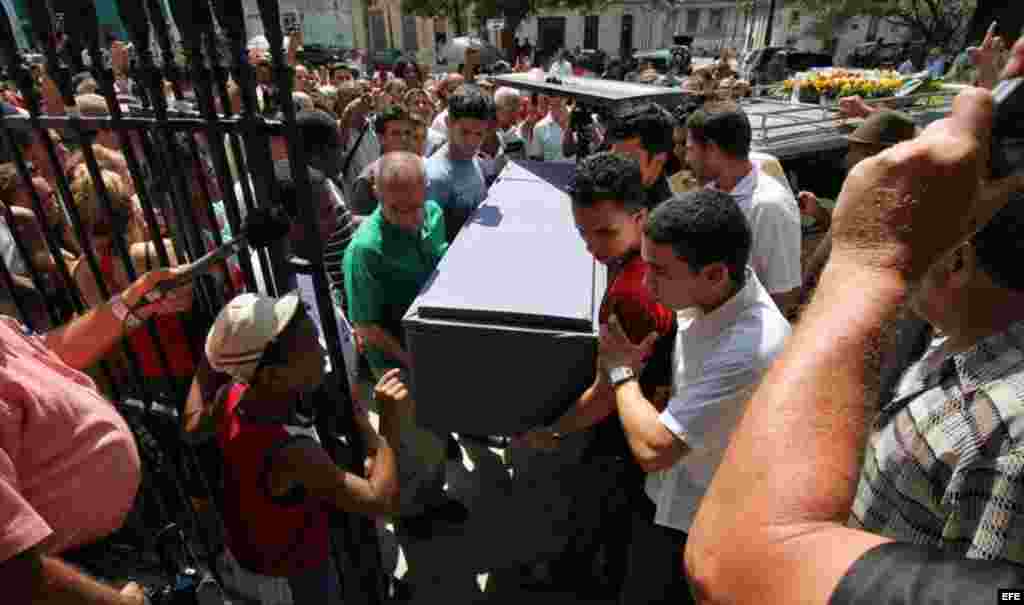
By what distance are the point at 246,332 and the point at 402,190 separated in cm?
128

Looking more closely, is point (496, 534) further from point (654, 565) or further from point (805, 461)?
point (805, 461)

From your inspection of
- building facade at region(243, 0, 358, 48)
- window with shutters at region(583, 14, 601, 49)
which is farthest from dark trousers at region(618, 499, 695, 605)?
window with shutters at region(583, 14, 601, 49)

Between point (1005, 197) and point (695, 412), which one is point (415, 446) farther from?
point (1005, 197)

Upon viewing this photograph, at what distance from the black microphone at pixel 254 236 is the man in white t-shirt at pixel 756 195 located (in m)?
2.06

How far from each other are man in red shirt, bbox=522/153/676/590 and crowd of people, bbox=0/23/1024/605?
0.4 inches

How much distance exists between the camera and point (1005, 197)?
803mm

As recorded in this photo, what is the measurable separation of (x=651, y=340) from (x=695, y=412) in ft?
0.83

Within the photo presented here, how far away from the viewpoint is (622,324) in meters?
1.75

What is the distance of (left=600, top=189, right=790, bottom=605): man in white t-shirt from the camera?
1.54 meters

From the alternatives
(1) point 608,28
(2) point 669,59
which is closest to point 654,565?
(2) point 669,59

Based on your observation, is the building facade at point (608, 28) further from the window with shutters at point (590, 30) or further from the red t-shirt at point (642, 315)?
the red t-shirt at point (642, 315)

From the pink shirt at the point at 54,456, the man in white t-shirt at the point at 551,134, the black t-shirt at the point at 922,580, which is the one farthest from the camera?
the man in white t-shirt at the point at 551,134

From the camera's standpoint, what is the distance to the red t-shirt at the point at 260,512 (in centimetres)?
153

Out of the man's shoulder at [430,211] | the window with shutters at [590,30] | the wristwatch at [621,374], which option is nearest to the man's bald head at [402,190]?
the man's shoulder at [430,211]
